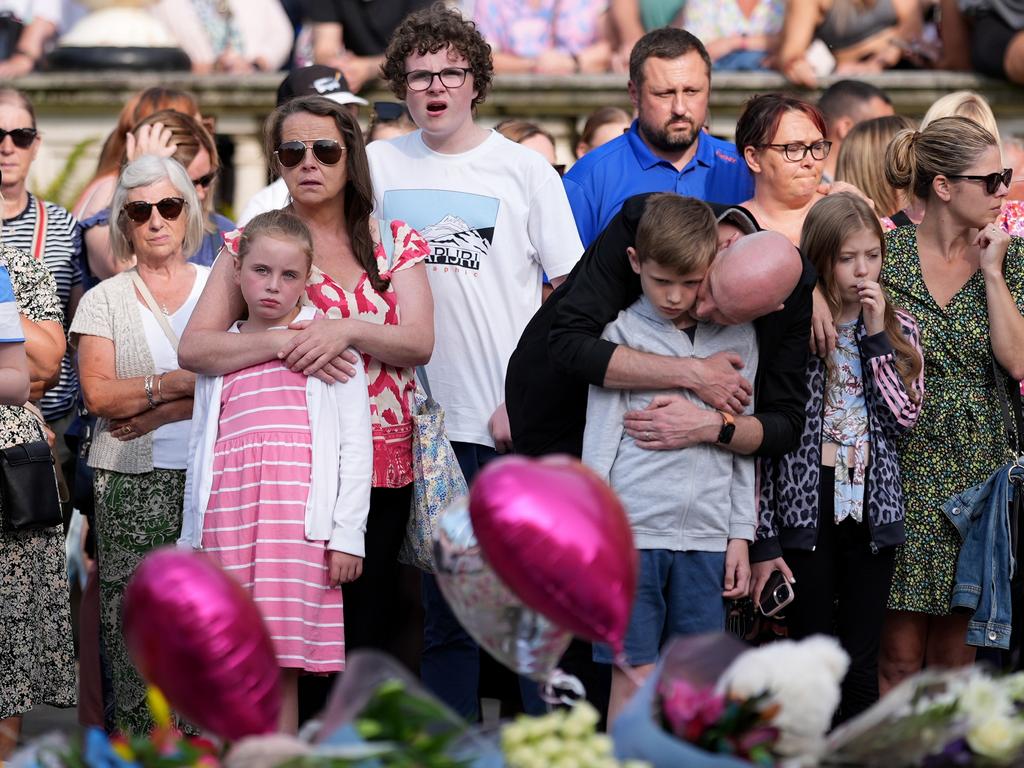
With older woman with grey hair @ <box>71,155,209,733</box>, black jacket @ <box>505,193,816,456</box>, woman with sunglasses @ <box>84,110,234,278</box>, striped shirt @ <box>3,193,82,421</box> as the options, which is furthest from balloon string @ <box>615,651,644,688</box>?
striped shirt @ <box>3,193,82,421</box>

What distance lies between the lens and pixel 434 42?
17.3 feet

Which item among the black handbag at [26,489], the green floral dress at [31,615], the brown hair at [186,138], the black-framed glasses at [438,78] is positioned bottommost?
the green floral dress at [31,615]

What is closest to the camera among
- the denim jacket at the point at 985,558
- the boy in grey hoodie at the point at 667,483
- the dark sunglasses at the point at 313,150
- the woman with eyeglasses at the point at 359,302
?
the boy in grey hoodie at the point at 667,483

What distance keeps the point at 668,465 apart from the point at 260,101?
5756 mm

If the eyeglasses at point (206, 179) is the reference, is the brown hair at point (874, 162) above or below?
above

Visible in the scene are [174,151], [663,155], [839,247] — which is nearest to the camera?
[839,247]

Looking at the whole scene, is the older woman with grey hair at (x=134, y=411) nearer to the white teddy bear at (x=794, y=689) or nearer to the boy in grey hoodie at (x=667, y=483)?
the boy in grey hoodie at (x=667, y=483)

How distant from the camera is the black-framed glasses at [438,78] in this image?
206 inches

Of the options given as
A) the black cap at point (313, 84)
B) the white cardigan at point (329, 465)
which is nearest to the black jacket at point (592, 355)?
the white cardigan at point (329, 465)

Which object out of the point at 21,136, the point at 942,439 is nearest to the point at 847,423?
the point at 942,439

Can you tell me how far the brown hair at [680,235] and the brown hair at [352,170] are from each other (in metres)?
1.03

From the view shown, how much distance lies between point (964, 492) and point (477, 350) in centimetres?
156

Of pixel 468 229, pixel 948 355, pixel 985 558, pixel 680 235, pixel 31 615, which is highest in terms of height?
pixel 468 229

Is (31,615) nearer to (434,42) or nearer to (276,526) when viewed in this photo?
(276,526)
